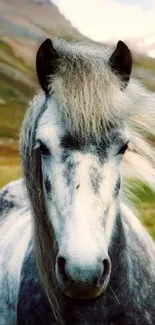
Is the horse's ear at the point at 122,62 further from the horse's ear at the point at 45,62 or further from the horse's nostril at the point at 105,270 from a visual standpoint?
the horse's nostril at the point at 105,270

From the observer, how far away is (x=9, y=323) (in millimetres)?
3953

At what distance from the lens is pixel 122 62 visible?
9.89 ft

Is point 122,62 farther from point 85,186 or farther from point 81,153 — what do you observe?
point 85,186

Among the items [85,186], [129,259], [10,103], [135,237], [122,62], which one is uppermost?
[10,103]

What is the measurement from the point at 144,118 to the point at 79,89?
53 cm

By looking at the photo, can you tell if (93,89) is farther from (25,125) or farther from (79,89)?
(25,125)

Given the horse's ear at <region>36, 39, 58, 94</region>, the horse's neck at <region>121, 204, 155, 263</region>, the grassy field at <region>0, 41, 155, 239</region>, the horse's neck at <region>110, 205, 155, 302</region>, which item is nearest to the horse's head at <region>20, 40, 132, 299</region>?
the horse's ear at <region>36, 39, 58, 94</region>

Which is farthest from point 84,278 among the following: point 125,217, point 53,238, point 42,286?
point 125,217

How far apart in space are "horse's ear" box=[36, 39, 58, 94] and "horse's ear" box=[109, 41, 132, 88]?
34 cm

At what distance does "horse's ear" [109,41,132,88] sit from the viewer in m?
2.95

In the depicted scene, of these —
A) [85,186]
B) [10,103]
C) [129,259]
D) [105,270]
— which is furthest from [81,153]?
[10,103]

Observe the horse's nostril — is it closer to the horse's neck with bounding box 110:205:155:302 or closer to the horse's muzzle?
the horse's muzzle

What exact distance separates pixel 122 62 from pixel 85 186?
84 centimetres

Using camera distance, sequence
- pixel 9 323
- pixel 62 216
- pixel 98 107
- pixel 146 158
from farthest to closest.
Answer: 1. pixel 9 323
2. pixel 146 158
3. pixel 98 107
4. pixel 62 216
